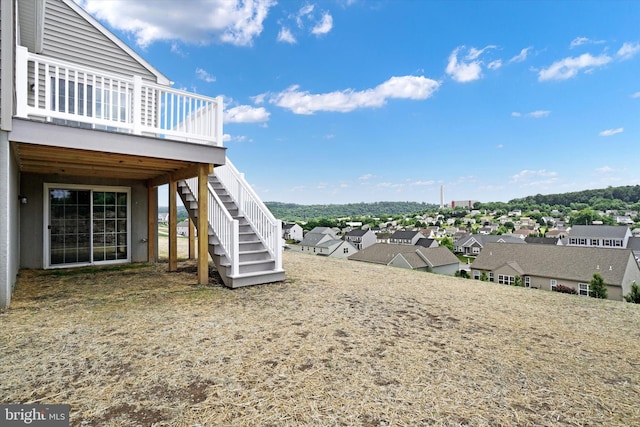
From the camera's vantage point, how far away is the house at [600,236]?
3145 centimetres

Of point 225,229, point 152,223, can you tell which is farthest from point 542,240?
point 152,223

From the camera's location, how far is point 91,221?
746 cm

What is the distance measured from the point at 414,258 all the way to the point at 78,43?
76.3 ft

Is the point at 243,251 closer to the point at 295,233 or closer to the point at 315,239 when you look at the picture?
the point at 315,239

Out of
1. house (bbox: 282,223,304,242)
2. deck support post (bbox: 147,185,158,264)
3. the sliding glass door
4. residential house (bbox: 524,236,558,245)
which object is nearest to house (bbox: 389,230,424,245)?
residential house (bbox: 524,236,558,245)

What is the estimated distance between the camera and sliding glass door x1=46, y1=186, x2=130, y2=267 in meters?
7.05

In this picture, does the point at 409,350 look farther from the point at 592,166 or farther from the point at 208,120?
the point at 592,166

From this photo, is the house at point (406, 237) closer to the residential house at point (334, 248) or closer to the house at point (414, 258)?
the residential house at point (334, 248)

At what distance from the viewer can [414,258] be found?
2448cm

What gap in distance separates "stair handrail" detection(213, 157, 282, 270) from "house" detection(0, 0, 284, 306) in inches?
0.9

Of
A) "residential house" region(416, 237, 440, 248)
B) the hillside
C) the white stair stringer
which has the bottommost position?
"residential house" region(416, 237, 440, 248)

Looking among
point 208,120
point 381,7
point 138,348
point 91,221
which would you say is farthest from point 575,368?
point 381,7

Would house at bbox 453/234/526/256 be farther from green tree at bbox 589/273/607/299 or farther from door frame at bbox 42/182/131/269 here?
door frame at bbox 42/182/131/269

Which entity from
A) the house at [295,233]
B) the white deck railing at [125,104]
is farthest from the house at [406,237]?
the white deck railing at [125,104]
